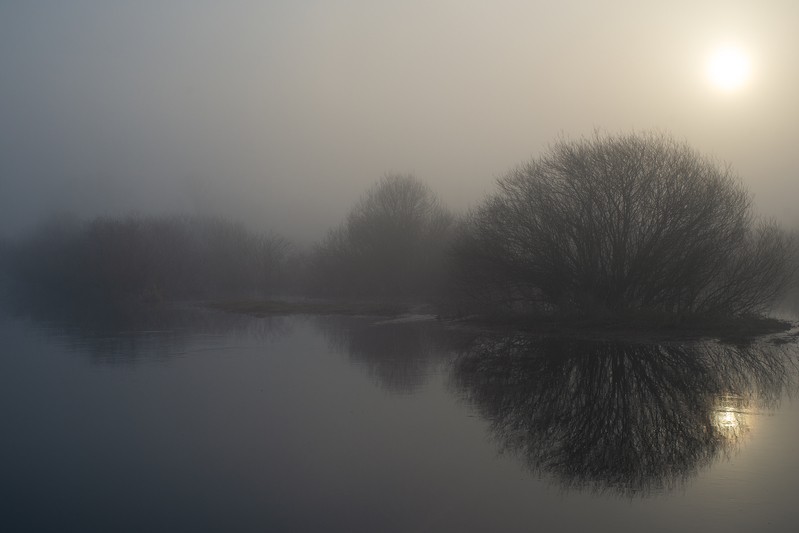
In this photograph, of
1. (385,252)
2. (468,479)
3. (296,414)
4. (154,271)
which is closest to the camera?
(468,479)

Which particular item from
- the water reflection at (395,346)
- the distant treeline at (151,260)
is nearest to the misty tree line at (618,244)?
the water reflection at (395,346)

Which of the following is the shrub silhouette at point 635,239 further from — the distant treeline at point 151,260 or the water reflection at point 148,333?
the distant treeline at point 151,260

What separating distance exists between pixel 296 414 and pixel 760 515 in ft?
25.6

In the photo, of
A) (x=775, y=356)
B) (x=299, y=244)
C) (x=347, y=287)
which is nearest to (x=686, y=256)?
(x=775, y=356)

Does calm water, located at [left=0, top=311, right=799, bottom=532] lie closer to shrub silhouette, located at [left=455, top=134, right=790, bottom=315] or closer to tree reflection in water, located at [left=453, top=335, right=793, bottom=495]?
tree reflection in water, located at [left=453, top=335, right=793, bottom=495]

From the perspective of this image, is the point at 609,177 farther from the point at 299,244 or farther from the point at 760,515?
the point at 299,244

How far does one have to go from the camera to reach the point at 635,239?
2948cm

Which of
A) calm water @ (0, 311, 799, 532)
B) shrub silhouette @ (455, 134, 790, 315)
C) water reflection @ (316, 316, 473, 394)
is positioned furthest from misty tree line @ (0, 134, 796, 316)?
calm water @ (0, 311, 799, 532)

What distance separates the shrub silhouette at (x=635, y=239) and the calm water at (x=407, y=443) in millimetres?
8696

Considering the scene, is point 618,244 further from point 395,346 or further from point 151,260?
point 151,260

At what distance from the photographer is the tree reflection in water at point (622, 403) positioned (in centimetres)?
905

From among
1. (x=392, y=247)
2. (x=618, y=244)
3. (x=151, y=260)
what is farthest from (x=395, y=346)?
(x=151, y=260)

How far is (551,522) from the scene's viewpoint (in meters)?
7.01

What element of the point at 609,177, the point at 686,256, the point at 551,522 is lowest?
the point at 551,522
